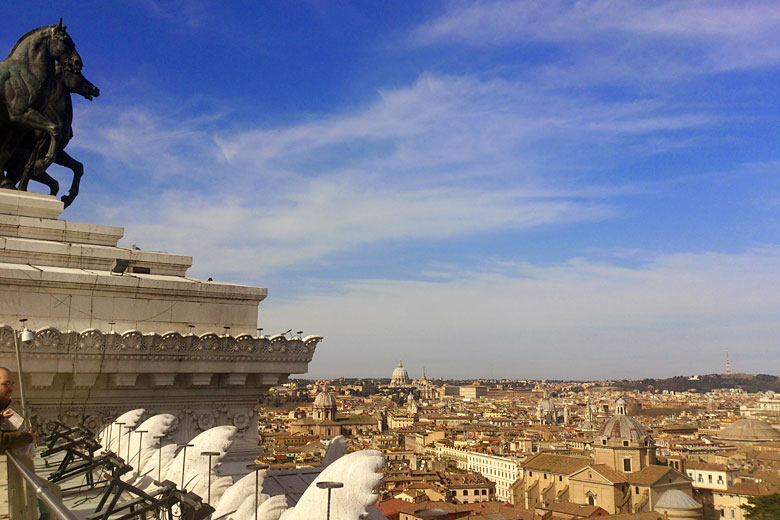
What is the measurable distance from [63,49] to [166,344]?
3785mm

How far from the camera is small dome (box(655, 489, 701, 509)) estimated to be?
46469 millimetres

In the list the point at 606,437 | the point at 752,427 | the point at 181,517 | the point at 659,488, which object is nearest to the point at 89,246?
the point at 181,517

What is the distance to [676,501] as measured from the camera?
46.8 metres

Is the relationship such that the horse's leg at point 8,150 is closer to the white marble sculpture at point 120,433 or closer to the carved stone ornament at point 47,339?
the carved stone ornament at point 47,339

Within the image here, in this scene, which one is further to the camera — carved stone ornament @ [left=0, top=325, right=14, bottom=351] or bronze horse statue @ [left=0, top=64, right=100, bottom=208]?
bronze horse statue @ [left=0, top=64, right=100, bottom=208]

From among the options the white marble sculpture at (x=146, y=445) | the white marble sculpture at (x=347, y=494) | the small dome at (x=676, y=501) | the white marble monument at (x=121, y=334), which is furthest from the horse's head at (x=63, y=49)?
the small dome at (x=676, y=501)

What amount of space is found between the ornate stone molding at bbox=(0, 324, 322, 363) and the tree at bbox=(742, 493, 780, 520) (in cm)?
3925

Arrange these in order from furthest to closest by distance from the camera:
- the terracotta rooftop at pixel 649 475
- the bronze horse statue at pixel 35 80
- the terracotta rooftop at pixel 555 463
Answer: the terracotta rooftop at pixel 555 463, the terracotta rooftop at pixel 649 475, the bronze horse statue at pixel 35 80

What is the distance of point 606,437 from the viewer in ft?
188

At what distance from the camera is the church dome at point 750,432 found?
287ft

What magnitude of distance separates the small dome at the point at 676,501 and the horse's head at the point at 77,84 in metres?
47.4

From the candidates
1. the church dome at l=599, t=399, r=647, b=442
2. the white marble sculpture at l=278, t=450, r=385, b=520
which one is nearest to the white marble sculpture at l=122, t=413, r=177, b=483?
the white marble sculpture at l=278, t=450, r=385, b=520

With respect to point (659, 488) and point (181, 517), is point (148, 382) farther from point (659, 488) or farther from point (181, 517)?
point (659, 488)

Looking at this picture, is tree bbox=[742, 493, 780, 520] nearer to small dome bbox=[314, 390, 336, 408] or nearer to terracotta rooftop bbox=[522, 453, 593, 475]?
terracotta rooftop bbox=[522, 453, 593, 475]
